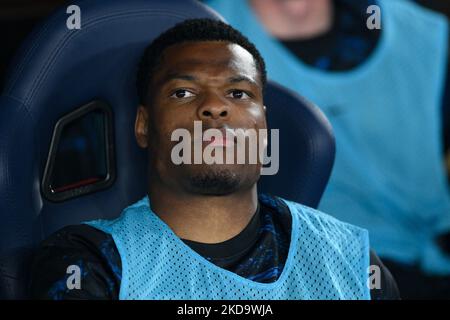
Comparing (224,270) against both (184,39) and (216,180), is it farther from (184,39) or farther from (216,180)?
(184,39)

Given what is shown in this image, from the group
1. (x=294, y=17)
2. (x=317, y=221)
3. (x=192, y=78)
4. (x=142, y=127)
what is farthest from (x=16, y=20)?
(x=317, y=221)

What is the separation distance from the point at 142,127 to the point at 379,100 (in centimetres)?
90

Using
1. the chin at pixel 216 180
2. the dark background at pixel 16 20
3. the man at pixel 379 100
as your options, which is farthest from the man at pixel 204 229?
the dark background at pixel 16 20

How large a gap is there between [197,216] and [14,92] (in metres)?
0.35

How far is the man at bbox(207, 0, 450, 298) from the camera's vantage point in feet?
7.22

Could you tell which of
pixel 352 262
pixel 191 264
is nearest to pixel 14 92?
pixel 191 264

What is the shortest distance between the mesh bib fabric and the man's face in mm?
Answer: 84

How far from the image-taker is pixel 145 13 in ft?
5.07

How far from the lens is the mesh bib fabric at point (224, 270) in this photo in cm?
128

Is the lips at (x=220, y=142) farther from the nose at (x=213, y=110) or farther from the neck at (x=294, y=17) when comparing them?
the neck at (x=294, y=17)

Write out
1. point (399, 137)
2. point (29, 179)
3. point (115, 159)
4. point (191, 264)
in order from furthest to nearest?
point (399, 137)
point (115, 159)
point (29, 179)
point (191, 264)

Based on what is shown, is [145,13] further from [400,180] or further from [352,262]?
[400,180]

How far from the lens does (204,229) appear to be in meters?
1.36

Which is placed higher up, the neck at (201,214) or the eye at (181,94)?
the eye at (181,94)
